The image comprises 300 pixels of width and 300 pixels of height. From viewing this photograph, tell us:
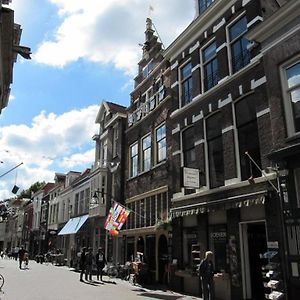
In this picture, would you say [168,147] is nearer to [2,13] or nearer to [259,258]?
[259,258]

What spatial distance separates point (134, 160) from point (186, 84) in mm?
7488

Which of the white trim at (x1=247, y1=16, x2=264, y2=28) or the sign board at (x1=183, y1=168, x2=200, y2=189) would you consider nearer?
the white trim at (x1=247, y1=16, x2=264, y2=28)

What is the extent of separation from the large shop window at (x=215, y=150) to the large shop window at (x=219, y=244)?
66.8 inches

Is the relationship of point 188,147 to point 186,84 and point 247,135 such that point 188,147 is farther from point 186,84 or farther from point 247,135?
point 247,135

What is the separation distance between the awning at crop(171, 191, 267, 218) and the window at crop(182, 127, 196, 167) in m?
2.09

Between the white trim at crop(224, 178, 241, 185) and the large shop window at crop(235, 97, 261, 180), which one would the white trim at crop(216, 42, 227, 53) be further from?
the white trim at crop(224, 178, 241, 185)

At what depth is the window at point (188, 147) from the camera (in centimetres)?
1716

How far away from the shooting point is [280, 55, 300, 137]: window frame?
450 inches

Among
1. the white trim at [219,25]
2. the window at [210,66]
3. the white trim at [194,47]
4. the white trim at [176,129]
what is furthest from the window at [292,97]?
the white trim at [176,129]

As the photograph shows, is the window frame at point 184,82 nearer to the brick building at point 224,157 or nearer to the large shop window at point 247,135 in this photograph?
the brick building at point 224,157

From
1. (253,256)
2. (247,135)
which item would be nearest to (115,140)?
(247,135)

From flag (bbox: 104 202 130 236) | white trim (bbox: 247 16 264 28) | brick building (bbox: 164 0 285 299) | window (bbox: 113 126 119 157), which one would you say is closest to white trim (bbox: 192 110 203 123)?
brick building (bbox: 164 0 285 299)

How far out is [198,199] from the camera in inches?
621

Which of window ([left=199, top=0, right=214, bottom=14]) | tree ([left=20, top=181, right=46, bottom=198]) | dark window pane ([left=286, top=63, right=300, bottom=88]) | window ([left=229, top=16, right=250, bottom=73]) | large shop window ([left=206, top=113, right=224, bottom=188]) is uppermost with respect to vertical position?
tree ([left=20, top=181, right=46, bottom=198])
